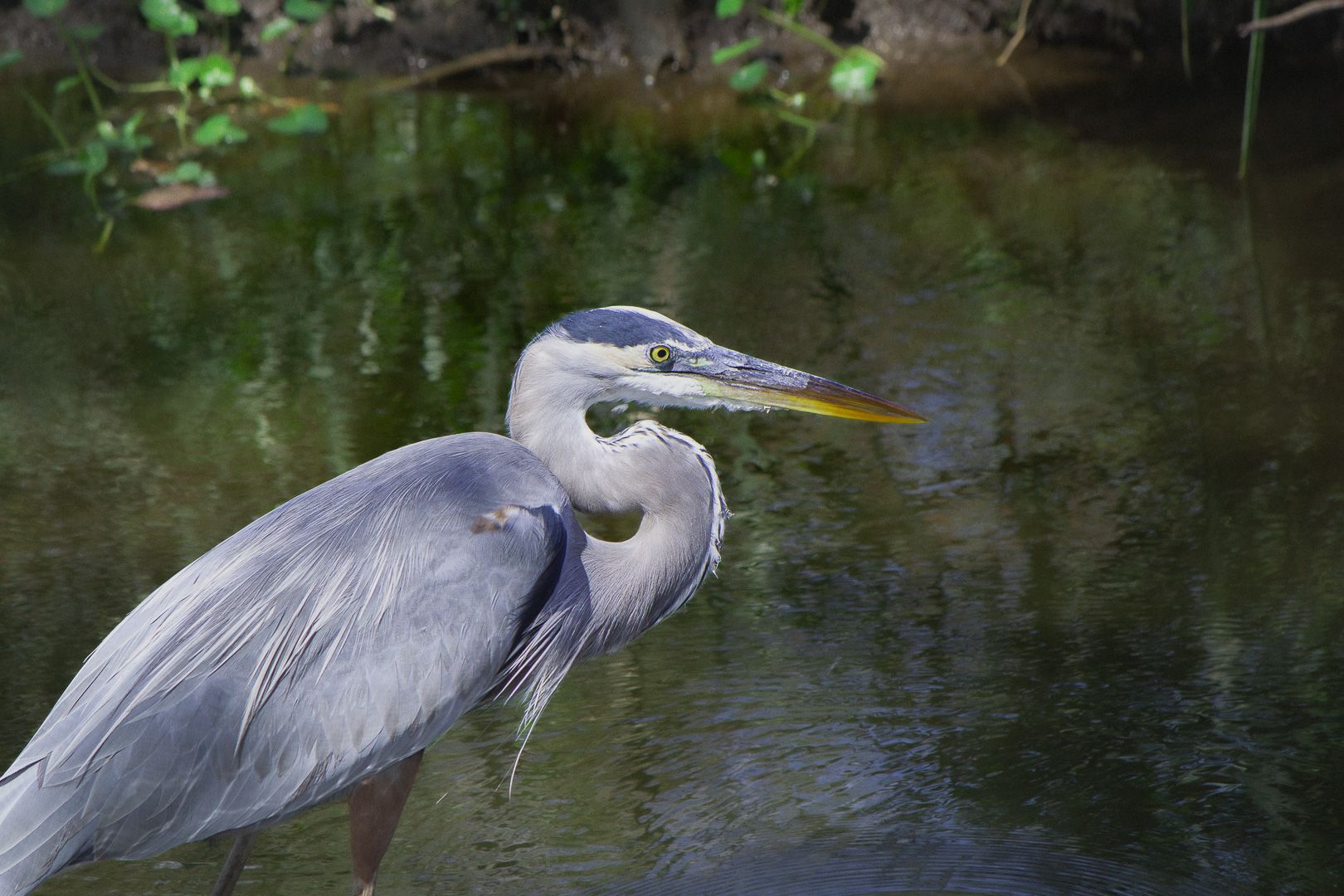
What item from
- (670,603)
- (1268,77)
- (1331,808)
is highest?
(1268,77)

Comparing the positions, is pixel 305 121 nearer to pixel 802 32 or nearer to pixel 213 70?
pixel 213 70

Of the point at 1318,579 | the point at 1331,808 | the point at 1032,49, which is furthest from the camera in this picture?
the point at 1032,49

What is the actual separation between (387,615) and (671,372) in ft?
2.65

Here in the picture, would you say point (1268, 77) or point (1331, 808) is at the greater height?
point (1268, 77)

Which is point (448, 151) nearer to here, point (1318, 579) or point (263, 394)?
point (263, 394)

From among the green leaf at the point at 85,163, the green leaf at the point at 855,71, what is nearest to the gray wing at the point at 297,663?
the green leaf at the point at 85,163

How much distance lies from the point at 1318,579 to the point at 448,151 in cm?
581

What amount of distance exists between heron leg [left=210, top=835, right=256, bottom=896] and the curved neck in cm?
77

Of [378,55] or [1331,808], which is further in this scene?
[378,55]

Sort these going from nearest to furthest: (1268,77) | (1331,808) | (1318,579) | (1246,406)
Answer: (1331,808) → (1318,579) → (1246,406) → (1268,77)

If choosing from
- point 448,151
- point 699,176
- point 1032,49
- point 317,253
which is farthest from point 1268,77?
point 317,253

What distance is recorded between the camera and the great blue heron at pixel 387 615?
2777 mm

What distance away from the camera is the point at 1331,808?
3201 millimetres

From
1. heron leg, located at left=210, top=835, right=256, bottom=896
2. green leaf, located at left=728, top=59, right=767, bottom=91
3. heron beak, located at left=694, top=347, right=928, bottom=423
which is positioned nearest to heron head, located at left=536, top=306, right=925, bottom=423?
heron beak, located at left=694, top=347, right=928, bottom=423
